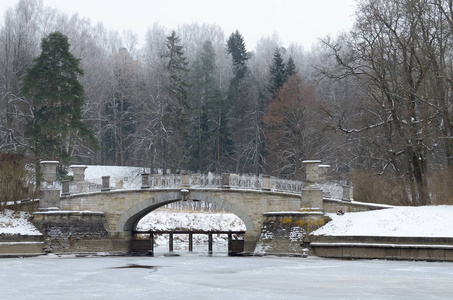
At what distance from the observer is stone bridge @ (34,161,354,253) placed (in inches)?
1171

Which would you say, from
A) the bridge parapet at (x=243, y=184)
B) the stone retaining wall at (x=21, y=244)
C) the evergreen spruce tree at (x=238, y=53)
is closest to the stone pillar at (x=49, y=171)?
the bridge parapet at (x=243, y=184)

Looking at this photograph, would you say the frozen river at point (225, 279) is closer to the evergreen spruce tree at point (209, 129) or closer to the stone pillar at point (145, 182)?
the stone pillar at point (145, 182)

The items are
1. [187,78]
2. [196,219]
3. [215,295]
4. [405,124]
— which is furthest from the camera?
[187,78]

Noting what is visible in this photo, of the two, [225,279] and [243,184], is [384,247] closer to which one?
[225,279]

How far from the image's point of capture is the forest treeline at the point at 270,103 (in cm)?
2947

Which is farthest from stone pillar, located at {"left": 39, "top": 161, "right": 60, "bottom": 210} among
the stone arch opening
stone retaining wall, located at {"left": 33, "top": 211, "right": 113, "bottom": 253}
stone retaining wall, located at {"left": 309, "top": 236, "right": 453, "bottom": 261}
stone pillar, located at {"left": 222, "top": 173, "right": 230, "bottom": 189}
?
stone retaining wall, located at {"left": 309, "top": 236, "right": 453, "bottom": 261}

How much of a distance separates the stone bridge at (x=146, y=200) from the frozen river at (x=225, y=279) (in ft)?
9.50

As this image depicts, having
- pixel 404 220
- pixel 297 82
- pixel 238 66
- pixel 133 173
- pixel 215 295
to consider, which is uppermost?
pixel 238 66

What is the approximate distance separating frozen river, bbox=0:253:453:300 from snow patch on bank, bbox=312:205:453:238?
1.38 meters

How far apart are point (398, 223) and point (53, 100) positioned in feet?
65.7

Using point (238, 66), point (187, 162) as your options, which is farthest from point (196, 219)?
point (238, 66)

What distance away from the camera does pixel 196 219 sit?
40875 millimetres

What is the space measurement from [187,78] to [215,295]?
42096 millimetres

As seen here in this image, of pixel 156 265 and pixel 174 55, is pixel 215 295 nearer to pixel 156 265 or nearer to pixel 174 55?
pixel 156 265
